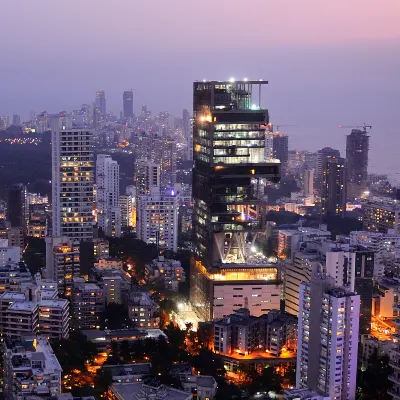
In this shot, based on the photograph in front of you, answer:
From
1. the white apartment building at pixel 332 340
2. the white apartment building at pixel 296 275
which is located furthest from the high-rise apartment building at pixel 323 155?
the white apartment building at pixel 332 340

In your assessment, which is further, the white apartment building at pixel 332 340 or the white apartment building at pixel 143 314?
the white apartment building at pixel 143 314

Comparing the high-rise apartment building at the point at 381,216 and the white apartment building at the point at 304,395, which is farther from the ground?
the high-rise apartment building at the point at 381,216

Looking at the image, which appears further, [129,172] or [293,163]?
[293,163]

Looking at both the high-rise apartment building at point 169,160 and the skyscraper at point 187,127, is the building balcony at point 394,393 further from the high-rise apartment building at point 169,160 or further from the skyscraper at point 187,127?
the skyscraper at point 187,127

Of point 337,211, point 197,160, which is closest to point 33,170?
point 337,211

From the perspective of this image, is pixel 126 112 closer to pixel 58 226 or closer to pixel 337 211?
pixel 337 211

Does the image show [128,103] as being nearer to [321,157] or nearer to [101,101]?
[101,101]

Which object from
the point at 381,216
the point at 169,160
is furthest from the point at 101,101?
the point at 381,216
